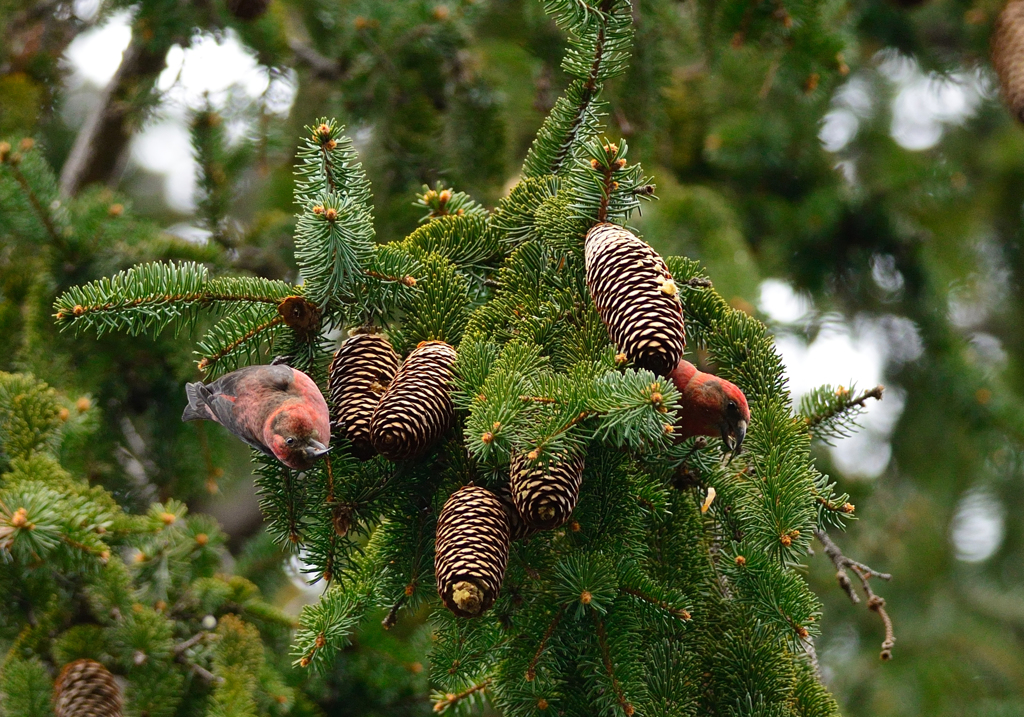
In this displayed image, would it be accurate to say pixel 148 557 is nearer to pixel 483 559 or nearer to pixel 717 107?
pixel 483 559

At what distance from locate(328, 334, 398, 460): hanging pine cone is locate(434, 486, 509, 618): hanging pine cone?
0.23m

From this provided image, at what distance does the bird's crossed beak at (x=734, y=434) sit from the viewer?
1.42 meters

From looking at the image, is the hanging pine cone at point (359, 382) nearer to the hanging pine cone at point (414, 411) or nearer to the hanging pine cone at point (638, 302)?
the hanging pine cone at point (414, 411)

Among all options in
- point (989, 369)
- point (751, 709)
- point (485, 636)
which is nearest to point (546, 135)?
point (485, 636)

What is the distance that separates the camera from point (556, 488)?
1.32 metres

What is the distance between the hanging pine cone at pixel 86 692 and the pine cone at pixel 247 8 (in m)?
2.37

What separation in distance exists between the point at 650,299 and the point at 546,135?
0.65 meters

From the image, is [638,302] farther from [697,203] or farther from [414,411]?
[697,203]

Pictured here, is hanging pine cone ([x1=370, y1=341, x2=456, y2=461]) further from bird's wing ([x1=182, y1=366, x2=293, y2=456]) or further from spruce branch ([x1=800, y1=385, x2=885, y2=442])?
spruce branch ([x1=800, y1=385, x2=885, y2=442])

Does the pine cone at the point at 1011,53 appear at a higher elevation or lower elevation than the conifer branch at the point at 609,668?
higher

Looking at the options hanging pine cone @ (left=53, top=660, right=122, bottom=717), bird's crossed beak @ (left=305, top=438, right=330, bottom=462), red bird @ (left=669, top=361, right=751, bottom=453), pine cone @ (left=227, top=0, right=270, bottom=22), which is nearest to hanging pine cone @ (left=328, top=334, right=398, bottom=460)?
bird's crossed beak @ (left=305, top=438, right=330, bottom=462)

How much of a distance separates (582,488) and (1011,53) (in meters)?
2.99

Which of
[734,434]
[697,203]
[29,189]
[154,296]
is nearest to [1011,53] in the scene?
[697,203]

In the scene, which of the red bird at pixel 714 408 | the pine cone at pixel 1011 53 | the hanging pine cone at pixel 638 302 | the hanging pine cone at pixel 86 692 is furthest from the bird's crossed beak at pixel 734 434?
the pine cone at pixel 1011 53
